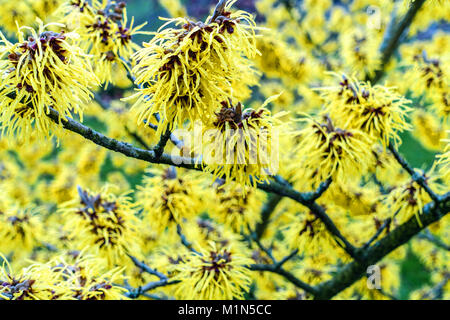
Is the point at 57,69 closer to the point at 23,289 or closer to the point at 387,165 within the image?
the point at 23,289

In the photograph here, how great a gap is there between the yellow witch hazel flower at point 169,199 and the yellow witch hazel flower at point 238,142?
0.75 metres

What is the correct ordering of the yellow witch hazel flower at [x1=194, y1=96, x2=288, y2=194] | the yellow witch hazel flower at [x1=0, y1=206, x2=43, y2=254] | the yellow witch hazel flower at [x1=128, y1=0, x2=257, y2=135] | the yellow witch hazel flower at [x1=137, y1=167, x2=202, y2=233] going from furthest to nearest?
the yellow witch hazel flower at [x1=0, y1=206, x2=43, y2=254]
the yellow witch hazel flower at [x1=137, y1=167, x2=202, y2=233]
the yellow witch hazel flower at [x1=194, y1=96, x2=288, y2=194]
the yellow witch hazel flower at [x1=128, y1=0, x2=257, y2=135]

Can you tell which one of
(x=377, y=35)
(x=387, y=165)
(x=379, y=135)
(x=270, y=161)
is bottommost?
(x=270, y=161)

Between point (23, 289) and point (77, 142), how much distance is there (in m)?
3.91

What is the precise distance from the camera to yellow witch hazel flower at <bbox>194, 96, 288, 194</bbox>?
1.02 m

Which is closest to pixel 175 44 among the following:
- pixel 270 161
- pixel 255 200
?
pixel 270 161

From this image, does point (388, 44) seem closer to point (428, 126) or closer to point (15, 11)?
point (428, 126)

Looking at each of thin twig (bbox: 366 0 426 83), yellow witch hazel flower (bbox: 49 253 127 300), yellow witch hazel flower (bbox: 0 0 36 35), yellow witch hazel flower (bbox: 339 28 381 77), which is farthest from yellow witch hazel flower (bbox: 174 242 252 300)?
yellow witch hazel flower (bbox: 0 0 36 35)

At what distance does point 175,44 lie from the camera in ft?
2.88

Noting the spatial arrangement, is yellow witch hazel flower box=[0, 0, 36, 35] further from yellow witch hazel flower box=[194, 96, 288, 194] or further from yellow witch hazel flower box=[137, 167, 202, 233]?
yellow witch hazel flower box=[194, 96, 288, 194]

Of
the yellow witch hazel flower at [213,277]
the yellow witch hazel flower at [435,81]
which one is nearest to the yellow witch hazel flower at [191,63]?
the yellow witch hazel flower at [213,277]

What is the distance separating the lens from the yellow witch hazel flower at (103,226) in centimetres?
158

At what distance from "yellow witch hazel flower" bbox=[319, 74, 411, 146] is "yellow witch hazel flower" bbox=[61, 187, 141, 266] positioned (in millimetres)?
1069
